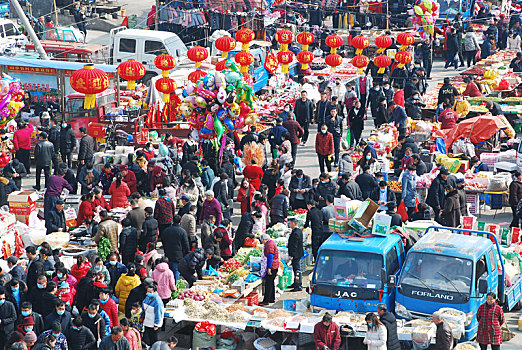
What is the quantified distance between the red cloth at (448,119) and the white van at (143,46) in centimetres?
1021

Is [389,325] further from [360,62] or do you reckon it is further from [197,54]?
[360,62]

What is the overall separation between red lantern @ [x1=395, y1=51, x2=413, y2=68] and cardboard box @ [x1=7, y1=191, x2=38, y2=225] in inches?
538

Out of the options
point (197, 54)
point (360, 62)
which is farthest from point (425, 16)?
point (197, 54)

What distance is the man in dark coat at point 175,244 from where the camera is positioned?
1733 cm

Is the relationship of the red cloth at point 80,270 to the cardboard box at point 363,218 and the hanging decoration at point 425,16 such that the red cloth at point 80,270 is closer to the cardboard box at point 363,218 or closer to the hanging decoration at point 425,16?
the cardboard box at point 363,218

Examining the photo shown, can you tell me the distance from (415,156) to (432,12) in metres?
15.8

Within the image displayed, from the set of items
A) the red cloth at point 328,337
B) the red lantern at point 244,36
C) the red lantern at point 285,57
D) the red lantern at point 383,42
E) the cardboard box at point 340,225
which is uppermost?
the red lantern at point 244,36

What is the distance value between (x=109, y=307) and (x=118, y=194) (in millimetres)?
5503

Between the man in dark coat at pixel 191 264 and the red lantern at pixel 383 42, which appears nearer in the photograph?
the man in dark coat at pixel 191 264

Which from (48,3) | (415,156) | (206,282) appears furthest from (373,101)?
(48,3)

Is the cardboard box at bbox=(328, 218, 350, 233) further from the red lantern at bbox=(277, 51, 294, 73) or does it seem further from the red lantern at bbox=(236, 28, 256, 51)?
the red lantern at bbox=(277, 51, 294, 73)

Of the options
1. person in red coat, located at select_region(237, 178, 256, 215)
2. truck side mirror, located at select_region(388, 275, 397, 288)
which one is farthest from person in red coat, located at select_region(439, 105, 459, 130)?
truck side mirror, located at select_region(388, 275, 397, 288)

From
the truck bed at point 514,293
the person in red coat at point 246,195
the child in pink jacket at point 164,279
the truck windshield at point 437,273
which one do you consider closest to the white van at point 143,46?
the person in red coat at point 246,195

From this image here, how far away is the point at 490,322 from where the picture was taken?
14.4 metres
